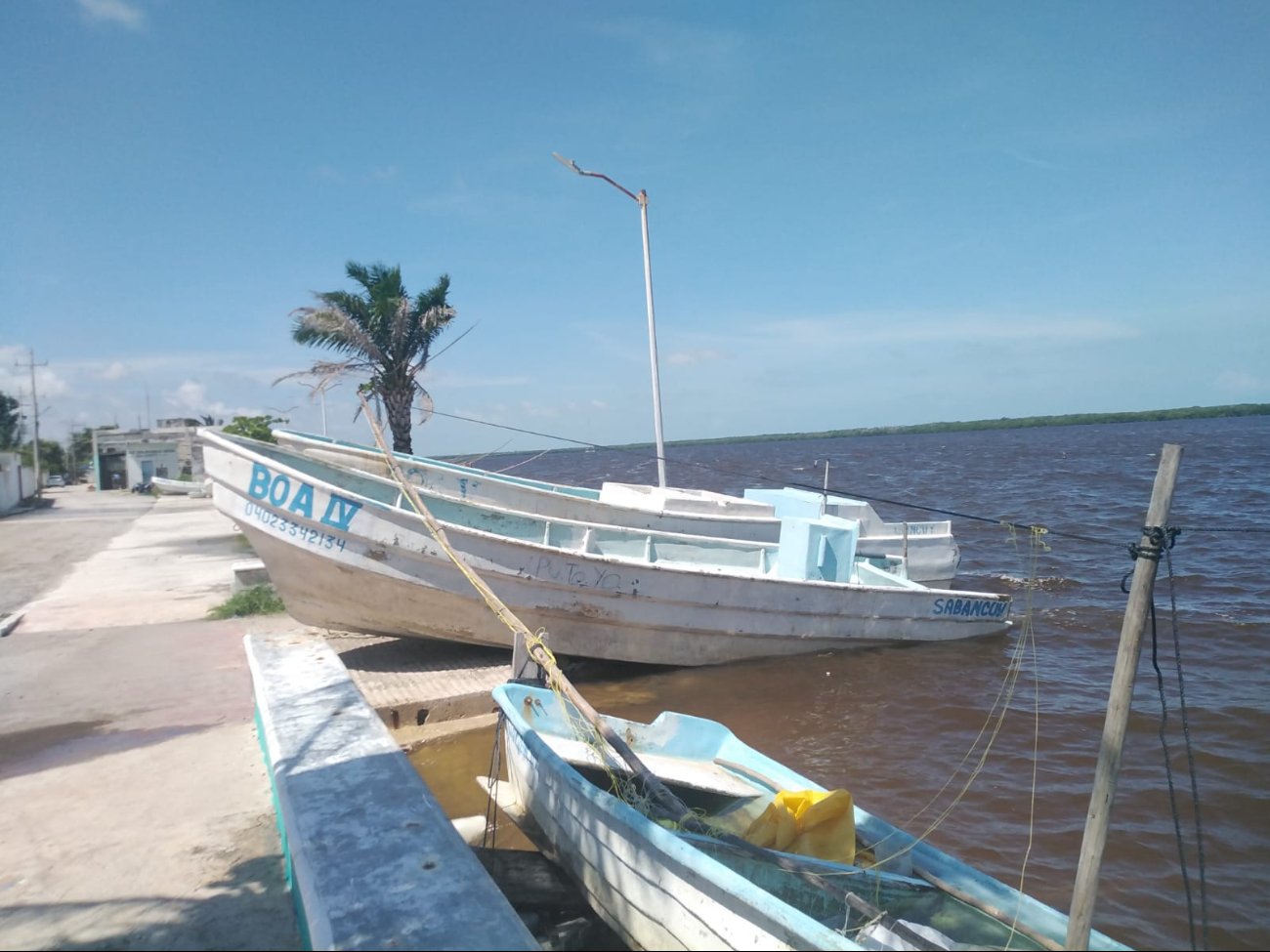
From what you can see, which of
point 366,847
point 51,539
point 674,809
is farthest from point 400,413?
point 51,539

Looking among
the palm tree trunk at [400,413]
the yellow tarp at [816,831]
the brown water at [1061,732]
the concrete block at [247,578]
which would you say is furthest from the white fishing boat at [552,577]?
the palm tree trunk at [400,413]

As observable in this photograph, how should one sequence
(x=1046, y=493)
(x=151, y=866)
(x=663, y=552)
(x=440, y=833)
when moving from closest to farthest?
(x=440, y=833) < (x=151, y=866) < (x=663, y=552) < (x=1046, y=493)

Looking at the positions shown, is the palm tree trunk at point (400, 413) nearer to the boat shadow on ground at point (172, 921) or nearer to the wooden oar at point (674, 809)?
the wooden oar at point (674, 809)

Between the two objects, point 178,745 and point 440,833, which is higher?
point 440,833

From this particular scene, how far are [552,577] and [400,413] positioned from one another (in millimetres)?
7589

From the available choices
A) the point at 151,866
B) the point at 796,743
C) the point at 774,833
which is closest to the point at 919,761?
the point at 796,743

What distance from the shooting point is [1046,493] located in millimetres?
28609

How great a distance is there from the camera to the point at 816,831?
4512 mm

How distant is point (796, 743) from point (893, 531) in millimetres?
6759

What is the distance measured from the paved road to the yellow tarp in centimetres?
1225

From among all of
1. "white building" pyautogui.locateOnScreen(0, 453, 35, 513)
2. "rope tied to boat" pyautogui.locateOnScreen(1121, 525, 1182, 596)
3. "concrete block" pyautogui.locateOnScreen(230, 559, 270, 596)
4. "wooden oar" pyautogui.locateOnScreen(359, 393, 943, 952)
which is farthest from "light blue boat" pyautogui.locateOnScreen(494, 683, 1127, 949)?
"white building" pyautogui.locateOnScreen(0, 453, 35, 513)

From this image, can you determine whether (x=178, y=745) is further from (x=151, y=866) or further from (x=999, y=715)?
(x=999, y=715)

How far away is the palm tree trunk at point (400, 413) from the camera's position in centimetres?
1458

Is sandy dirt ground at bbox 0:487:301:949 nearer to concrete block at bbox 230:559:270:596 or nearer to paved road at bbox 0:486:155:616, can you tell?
concrete block at bbox 230:559:270:596
